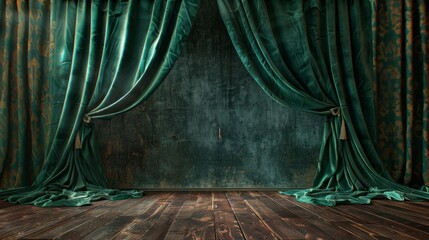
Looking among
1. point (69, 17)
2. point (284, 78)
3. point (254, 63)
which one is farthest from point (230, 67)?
point (69, 17)

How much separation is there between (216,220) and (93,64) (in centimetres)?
179

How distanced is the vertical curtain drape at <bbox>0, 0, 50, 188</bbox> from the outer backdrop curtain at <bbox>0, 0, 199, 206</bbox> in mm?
17

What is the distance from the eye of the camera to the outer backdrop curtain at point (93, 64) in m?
2.69

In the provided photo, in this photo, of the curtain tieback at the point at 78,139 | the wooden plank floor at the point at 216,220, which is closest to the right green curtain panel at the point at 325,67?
the wooden plank floor at the point at 216,220

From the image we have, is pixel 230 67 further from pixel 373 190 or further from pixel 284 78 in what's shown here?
pixel 373 190

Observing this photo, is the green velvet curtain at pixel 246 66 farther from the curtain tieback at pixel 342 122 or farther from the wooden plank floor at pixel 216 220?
the wooden plank floor at pixel 216 220

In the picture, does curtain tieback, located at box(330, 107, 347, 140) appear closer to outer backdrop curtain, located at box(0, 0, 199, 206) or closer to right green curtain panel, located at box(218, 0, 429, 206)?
right green curtain panel, located at box(218, 0, 429, 206)

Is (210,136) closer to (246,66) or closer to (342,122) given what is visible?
(246,66)

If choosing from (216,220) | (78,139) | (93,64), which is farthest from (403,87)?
(78,139)

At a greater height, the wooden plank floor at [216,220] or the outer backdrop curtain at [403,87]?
the outer backdrop curtain at [403,87]

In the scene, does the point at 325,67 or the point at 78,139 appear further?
the point at 325,67

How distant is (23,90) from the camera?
110 inches

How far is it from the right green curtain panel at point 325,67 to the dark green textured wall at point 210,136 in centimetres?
23

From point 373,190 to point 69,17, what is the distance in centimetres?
281
